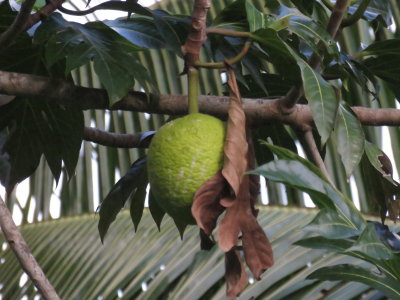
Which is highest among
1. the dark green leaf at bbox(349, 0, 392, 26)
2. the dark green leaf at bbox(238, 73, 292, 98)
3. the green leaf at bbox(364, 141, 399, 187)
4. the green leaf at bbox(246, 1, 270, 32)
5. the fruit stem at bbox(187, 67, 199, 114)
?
the green leaf at bbox(246, 1, 270, 32)

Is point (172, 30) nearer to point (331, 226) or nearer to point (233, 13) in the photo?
point (233, 13)

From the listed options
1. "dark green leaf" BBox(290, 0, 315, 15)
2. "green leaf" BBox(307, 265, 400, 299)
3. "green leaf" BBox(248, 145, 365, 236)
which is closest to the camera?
"green leaf" BBox(248, 145, 365, 236)

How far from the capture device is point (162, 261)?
5.23ft

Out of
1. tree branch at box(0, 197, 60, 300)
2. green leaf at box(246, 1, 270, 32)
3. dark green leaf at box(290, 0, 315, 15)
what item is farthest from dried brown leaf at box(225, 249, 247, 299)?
dark green leaf at box(290, 0, 315, 15)

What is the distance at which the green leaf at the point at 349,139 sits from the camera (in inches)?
34.6

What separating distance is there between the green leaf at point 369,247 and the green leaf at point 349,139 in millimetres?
185

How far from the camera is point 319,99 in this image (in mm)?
829

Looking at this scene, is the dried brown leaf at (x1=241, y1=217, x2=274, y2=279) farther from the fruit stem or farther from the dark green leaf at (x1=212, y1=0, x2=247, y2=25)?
the dark green leaf at (x1=212, y1=0, x2=247, y2=25)

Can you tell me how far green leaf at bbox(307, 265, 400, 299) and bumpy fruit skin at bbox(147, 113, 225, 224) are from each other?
141 millimetres

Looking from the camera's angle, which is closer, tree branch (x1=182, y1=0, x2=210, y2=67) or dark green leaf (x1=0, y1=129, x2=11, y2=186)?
tree branch (x1=182, y1=0, x2=210, y2=67)

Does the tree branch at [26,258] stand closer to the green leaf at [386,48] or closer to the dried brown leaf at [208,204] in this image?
the dried brown leaf at [208,204]


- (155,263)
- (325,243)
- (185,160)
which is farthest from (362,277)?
(155,263)

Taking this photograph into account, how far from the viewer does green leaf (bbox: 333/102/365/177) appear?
878 mm

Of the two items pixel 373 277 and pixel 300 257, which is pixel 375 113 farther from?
pixel 300 257
